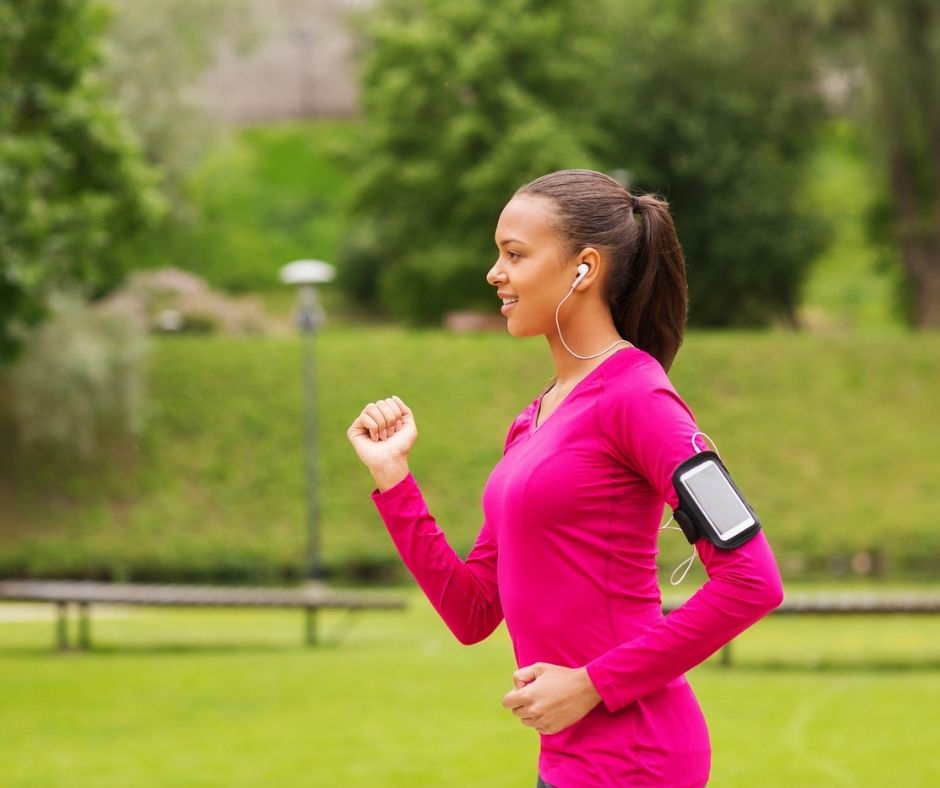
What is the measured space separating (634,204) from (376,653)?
12395 mm

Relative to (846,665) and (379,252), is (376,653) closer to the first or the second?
(846,665)

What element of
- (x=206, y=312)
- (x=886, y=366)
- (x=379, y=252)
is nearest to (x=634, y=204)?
(x=886, y=366)

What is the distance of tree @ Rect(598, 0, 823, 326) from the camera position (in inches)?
1551

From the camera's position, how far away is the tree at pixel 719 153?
39406 millimetres

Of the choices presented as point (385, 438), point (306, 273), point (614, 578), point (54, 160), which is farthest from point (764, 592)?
point (306, 273)

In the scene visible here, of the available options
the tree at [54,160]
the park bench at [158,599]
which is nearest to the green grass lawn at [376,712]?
the park bench at [158,599]

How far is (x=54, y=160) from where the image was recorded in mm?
17562

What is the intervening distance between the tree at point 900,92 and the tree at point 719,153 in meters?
3.70

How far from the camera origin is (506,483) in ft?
8.43

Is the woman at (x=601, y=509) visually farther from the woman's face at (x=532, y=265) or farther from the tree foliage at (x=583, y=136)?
the tree foliage at (x=583, y=136)

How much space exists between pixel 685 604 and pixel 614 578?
0.60 ft

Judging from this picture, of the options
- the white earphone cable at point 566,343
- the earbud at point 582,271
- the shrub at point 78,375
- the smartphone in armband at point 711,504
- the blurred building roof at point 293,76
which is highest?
the blurred building roof at point 293,76

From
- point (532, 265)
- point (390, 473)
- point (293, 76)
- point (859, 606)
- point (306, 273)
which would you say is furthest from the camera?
point (293, 76)

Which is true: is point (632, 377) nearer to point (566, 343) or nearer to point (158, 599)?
point (566, 343)
